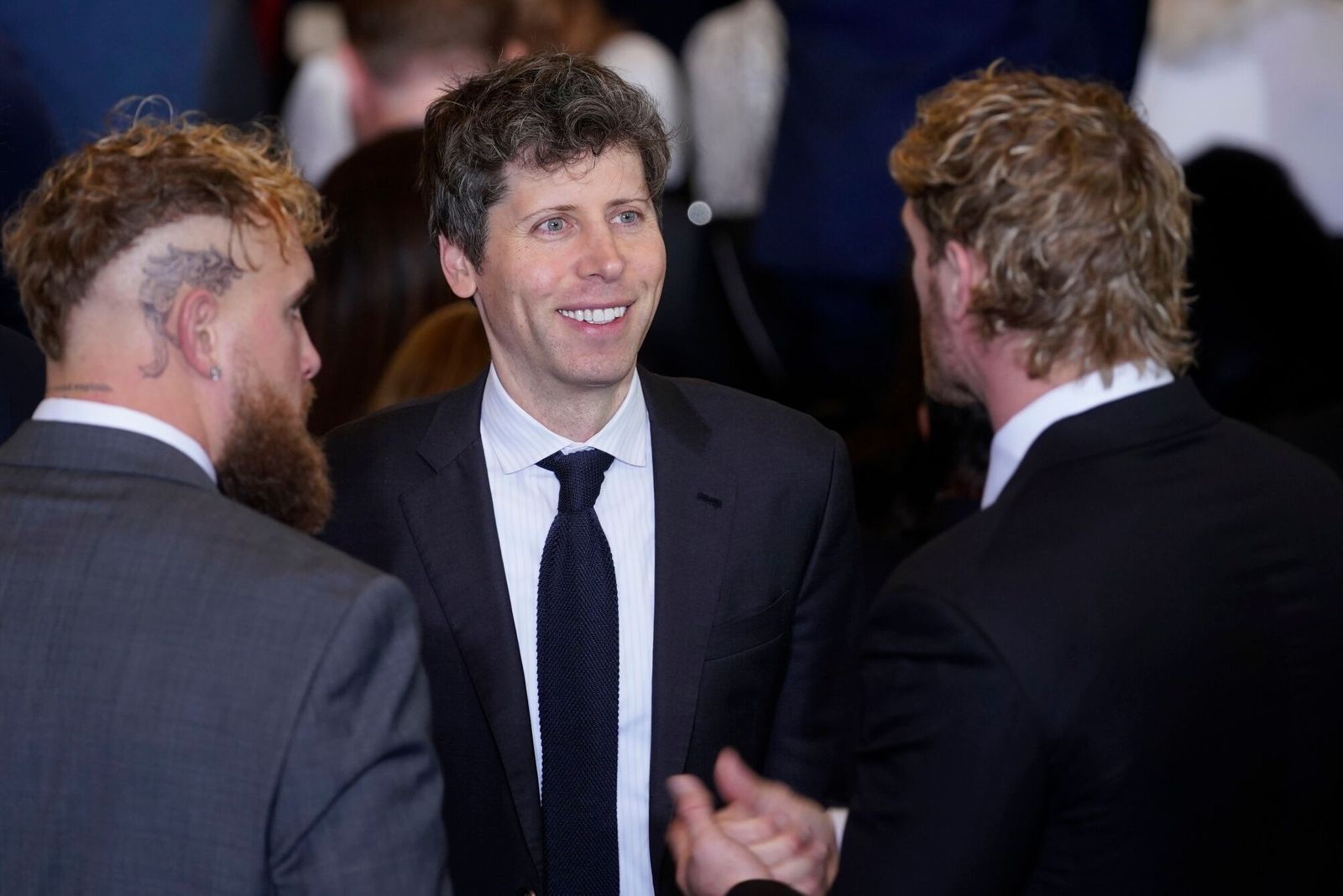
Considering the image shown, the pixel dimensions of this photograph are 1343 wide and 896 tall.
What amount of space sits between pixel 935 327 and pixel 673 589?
0.60 metres

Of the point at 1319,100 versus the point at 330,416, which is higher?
the point at 1319,100

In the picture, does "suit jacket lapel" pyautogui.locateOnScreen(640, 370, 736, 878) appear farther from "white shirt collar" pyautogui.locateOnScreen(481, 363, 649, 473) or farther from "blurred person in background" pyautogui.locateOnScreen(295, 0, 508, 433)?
"blurred person in background" pyautogui.locateOnScreen(295, 0, 508, 433)

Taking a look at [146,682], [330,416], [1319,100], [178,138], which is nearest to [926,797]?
[146,682]

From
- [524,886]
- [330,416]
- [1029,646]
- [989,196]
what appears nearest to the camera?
[1029,646]

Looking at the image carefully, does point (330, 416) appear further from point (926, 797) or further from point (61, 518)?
point (926, 797)

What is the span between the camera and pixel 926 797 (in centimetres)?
178

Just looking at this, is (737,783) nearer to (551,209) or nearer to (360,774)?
(360,774)

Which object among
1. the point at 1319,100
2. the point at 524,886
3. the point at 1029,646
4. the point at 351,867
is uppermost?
the point at 1319,100

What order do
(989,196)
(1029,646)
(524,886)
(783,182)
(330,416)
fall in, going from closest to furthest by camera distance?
(1029,646) < (989,196) < (524,886) < (330,416) < (783,182)

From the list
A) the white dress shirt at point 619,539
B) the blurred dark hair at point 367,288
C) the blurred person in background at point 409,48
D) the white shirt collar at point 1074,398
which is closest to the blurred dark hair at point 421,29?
the blurred person in background at point 409,48

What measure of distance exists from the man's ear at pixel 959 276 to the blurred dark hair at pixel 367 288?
1.62 m

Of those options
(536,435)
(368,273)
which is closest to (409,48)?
(368,273)

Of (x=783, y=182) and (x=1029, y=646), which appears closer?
(x=1029, y=646)

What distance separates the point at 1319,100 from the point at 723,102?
1562 millimetres
